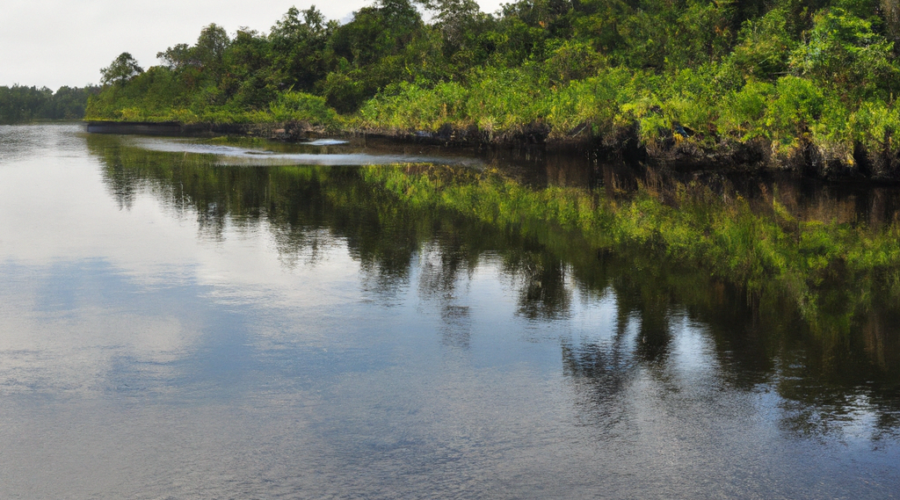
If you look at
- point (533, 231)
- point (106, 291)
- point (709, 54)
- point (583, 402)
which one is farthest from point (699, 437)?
point (709, 54)

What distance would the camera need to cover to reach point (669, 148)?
33062 mm

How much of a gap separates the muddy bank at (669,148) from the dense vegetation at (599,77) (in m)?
0.09

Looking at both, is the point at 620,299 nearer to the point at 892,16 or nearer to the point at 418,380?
the point at 418,380

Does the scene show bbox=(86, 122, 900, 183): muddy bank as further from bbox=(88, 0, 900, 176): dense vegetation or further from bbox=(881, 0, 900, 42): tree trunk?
bbox=(881, 0, 900, 42): tree trunk

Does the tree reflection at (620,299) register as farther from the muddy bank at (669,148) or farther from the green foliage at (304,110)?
the green foliage at (304,110)

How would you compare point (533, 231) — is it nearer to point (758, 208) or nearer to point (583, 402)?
point (758, 208)

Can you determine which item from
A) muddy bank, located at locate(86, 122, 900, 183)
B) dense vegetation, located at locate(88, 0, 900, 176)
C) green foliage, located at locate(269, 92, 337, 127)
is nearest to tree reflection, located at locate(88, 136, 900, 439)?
muddy bank, located at locate(86, 122, 900, 183)

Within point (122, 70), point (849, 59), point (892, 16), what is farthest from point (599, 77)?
point (122, 70)

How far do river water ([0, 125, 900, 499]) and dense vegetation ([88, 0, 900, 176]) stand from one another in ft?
52.9

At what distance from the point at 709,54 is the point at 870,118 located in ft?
68.9

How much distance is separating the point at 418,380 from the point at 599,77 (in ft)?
125

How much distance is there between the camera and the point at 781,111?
25.6m

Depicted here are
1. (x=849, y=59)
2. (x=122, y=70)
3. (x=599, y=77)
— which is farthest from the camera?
(x=122, y=70)

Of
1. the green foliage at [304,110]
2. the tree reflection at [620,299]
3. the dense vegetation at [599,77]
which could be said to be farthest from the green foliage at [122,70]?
the tree reflection at [620,299]
